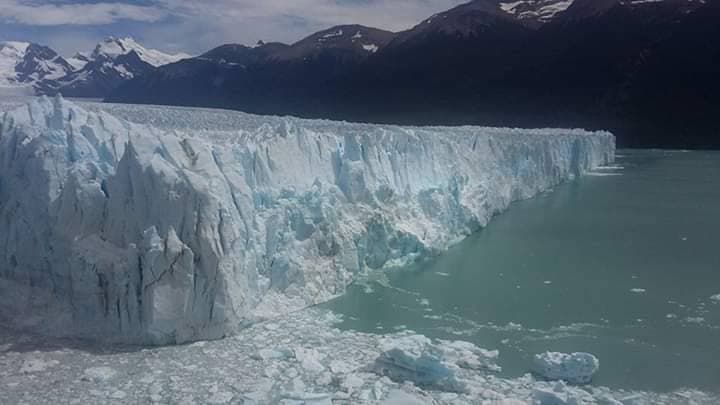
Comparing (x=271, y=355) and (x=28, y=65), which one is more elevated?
(x=28, y=65)

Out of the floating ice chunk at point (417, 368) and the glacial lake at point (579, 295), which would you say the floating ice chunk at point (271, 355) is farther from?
the glacial lake at point (579, 295)

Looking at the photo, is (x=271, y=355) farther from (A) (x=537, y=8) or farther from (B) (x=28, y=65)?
(A) (x=537, y=8)

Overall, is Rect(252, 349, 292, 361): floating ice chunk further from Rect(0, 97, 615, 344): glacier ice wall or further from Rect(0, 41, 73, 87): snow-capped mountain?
Rect(0, 41, 73, 87): snow-capped mountain

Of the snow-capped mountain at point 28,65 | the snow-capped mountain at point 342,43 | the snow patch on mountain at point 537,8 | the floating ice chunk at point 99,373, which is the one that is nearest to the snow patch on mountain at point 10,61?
the snow-capped mountain at point 28,65

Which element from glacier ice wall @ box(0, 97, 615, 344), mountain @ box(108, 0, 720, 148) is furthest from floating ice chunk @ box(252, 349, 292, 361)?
mountain @ box(108, 0, 720, 148)

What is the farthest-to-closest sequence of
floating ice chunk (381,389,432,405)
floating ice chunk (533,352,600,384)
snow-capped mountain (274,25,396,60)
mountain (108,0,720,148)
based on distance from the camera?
1. snow-capped mountain (274,25,396,60)
2. mountain (108,0,720,148)
3. floating ice chunk (533,352,600,384)
4. floating ice chunk (381,389,432,405)

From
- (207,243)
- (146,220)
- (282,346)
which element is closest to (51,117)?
(146,220)

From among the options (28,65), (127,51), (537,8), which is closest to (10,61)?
(28,65)
